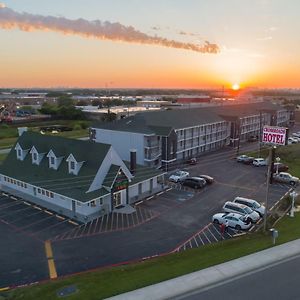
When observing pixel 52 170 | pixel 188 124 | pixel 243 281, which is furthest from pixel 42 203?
pixel 188 124

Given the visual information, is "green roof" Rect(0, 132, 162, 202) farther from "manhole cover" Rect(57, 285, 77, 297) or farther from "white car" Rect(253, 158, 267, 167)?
"white car" Rect(253, 158, 267, 167)

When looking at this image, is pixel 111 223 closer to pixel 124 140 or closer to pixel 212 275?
pixel 212 275

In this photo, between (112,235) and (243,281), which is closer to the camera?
(243,281)

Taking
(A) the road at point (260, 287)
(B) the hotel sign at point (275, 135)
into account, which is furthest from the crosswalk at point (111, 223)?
(B) the hotel sign at point (275, 135)

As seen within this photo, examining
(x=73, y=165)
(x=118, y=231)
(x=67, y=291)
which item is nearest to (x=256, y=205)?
(x=118, y=231)

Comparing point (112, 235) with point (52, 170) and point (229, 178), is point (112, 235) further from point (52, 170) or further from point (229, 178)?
point (229, 178)

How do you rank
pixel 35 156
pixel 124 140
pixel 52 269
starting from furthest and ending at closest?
pixel 124 140, pixel 35 156, pixel 52 269

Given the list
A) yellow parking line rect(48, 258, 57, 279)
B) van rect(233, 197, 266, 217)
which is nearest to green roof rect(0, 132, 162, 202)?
yellow parking line rect(48, 258, 57, 279)
